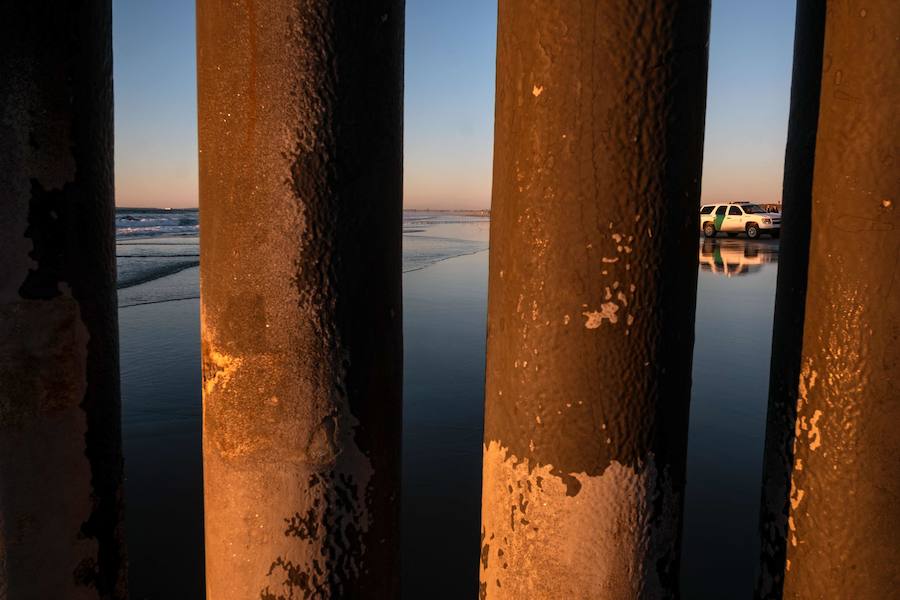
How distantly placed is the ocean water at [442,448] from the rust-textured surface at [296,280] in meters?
1.97

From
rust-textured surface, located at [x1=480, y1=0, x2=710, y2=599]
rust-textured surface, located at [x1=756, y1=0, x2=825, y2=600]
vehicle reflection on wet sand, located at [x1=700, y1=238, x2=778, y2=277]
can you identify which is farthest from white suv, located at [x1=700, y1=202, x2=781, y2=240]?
rust-textured surface, located at [x1=480, y1=0, x2=710, y2=599]

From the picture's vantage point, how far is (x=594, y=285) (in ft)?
5.51

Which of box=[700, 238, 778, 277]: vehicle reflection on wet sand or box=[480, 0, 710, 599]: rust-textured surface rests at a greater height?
box=[480, 0, 710, 599]: rust-textured surface

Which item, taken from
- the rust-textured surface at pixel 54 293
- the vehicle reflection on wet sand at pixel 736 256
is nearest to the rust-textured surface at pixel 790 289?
the rust-textured surface at pixel 54 293

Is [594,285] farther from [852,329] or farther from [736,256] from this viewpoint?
[736,256]

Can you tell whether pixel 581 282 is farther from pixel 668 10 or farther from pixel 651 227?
pixel 668 10

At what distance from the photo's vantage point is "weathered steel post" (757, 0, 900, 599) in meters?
1.74

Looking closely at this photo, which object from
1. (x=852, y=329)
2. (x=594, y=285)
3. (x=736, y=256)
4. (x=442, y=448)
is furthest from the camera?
(x=736, y=256)

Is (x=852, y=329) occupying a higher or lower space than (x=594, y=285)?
lower

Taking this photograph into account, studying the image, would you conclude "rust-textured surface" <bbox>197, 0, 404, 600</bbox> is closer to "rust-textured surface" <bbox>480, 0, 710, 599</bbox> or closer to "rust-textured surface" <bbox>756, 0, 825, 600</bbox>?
"rust-textured surface" <bbox>480, 0, 710, 599</bbox>

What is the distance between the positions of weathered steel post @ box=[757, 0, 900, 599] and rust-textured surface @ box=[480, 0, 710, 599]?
0.36 m

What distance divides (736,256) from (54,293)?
900 inches

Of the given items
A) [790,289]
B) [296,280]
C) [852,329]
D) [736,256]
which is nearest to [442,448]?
[790,289]

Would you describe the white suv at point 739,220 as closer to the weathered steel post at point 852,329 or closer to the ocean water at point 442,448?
the ocean water at point 442,448
